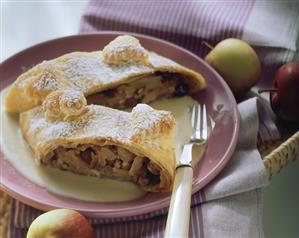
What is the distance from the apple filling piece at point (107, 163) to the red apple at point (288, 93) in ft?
1.16

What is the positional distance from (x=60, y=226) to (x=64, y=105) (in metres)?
0.25

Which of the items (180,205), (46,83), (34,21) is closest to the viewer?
(180,205)

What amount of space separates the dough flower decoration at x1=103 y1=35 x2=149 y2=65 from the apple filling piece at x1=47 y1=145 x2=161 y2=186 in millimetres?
226

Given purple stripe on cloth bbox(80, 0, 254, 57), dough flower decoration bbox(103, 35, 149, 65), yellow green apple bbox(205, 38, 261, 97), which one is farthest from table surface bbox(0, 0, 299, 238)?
dough flower decoration bbox(103, 35, 149, 65)

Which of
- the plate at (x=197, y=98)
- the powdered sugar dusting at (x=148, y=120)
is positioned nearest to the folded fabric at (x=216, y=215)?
the plate at (x=197, y=98)

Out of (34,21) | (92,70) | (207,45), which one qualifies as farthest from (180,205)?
Answer: (34,21)

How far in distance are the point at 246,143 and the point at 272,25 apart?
1.31 feet

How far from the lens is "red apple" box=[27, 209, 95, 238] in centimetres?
101

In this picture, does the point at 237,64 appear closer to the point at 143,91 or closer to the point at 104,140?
the point at 143,91

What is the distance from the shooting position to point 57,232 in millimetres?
1004

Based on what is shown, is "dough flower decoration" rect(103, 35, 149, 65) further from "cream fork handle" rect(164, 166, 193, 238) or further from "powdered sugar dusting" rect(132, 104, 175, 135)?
"cream fork handle" rect(164, 166, 193, 238)

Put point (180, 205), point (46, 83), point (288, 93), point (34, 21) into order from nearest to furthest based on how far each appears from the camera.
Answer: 1. point (180, 205)
2. point (46, 83)
3. point (288, 93)
4. point (34, 21)

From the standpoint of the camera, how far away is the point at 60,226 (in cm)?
101

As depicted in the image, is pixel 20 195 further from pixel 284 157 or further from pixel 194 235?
pixel 284 157
